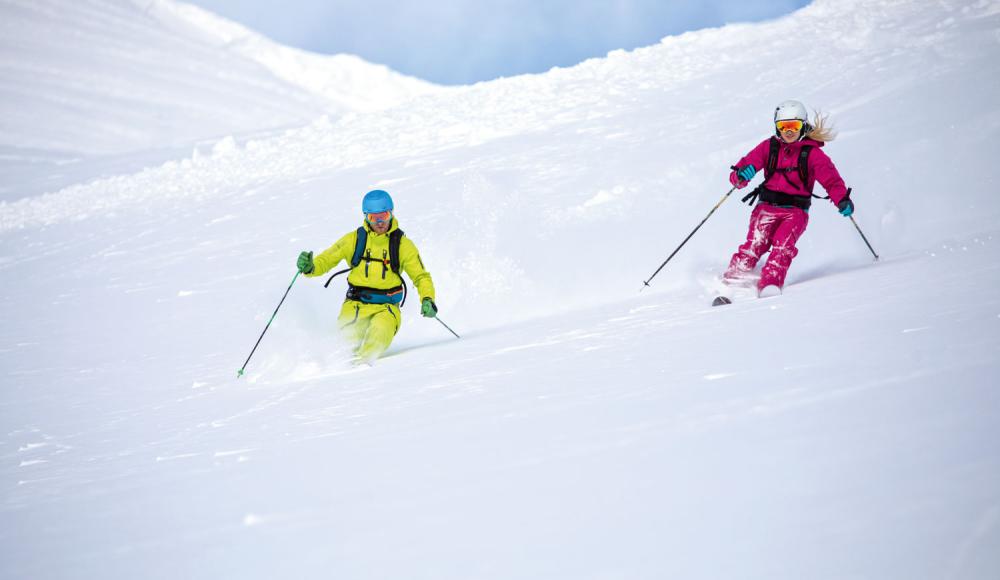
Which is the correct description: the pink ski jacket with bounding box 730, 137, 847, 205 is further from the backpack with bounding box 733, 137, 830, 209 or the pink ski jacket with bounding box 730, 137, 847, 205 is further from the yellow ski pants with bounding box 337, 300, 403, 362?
the yellow ski pants with bounding box 337, 300, 403, 362

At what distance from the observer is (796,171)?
6.02m

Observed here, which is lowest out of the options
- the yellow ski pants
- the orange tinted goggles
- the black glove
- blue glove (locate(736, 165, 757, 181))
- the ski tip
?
the yellow ski pants

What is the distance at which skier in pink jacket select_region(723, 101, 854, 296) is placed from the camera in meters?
5.89

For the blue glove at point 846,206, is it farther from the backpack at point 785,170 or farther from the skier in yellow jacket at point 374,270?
the skier in yellow jacket at point 374,270

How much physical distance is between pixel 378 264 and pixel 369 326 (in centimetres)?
49

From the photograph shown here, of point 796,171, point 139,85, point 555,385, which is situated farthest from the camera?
point 139,85

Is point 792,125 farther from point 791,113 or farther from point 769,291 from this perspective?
point 769,291

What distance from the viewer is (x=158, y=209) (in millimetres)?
13977

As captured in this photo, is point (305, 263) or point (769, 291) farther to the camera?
point (305, 263)

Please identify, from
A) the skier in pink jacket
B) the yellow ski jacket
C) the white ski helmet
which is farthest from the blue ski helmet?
the white ski helmet

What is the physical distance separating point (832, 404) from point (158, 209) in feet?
44.7

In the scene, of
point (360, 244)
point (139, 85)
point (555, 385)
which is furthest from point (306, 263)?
point (139, 85)

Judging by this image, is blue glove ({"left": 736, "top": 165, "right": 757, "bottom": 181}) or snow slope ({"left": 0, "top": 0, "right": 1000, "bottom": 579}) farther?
blue glove ({"left": 736, "top": 165, "right": 757, "bottom": 181})

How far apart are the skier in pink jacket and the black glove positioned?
3114mm
